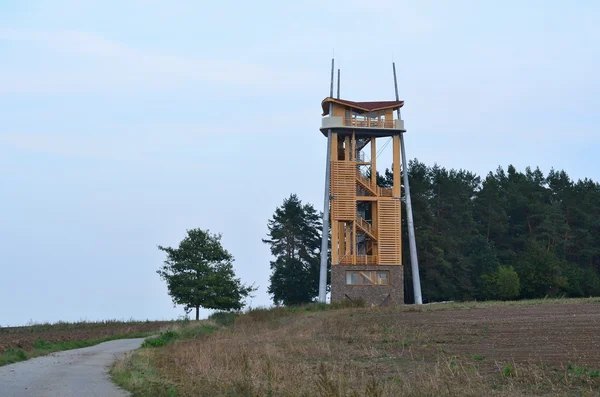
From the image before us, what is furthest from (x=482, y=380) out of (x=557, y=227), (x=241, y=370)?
(x=557, y=227)

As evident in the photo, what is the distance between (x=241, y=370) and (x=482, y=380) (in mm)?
5572

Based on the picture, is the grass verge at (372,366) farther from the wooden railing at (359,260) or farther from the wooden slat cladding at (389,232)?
the wooden slat cladding at (389,232)

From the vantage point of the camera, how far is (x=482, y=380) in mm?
16047

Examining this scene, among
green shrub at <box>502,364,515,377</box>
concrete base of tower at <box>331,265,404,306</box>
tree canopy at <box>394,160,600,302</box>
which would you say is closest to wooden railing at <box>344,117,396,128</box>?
concrete base of tower at <box>331,265,404,306</box>

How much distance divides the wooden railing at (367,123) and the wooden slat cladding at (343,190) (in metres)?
3.06

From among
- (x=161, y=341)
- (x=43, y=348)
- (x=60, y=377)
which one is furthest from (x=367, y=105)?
(x=60, y=377)

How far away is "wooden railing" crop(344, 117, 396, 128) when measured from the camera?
209 ft

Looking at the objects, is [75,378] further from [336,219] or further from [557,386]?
[336,219]

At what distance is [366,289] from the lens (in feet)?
205

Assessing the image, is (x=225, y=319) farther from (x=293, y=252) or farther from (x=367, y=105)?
(x=293, y=252)

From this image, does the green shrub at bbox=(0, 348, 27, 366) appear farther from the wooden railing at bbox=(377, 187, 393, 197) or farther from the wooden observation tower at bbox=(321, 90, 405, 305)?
the wooden railing at bbox=(377, 187, 393, 197)

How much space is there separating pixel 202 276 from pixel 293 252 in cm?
1743

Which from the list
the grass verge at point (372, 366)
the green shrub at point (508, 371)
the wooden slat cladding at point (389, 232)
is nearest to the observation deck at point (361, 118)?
the wooden slat cladding at point (389, 232)

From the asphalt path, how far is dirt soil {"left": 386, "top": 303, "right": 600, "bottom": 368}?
9.67 m
